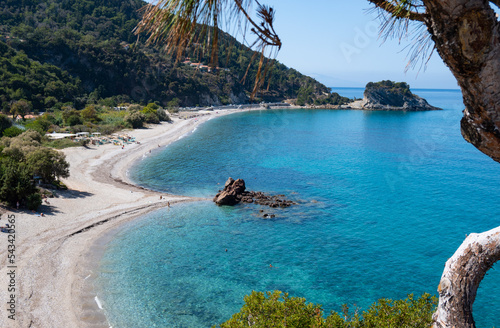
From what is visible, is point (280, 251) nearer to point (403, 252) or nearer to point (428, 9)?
point (403, 252)

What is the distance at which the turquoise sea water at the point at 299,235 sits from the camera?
2016cm

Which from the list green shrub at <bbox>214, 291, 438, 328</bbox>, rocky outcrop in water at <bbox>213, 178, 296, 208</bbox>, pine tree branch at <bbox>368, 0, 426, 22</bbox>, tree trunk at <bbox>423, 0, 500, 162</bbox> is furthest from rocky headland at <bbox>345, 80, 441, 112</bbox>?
tree trunk at <bbox>423, 0, 500, 162</bbox>

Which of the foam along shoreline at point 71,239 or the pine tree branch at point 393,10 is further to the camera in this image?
the foam along shoreline at point 71,239

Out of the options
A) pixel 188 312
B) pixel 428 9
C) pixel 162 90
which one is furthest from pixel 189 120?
pixel 428 9

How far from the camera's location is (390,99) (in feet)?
539

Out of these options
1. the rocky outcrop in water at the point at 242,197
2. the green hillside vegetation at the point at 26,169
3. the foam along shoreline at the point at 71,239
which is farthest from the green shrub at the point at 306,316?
the green hillside vegetation at the point at 26,169

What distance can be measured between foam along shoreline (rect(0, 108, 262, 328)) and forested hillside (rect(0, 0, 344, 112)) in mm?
41847

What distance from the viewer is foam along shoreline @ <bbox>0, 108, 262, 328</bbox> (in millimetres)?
17484

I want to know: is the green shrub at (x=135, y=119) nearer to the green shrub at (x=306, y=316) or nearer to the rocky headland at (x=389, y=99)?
the green shrub at (x=306, y=316)

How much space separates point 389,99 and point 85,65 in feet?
432

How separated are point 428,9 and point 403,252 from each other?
91.0ft

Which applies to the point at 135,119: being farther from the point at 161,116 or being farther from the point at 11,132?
the point at 11,132

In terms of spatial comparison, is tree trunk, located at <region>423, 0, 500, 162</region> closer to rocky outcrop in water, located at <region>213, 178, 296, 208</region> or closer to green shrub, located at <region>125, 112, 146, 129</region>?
rocky outcrop in water, located at <region>213, 178, 296, 208</region>

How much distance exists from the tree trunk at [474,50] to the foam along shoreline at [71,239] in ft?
62.3
